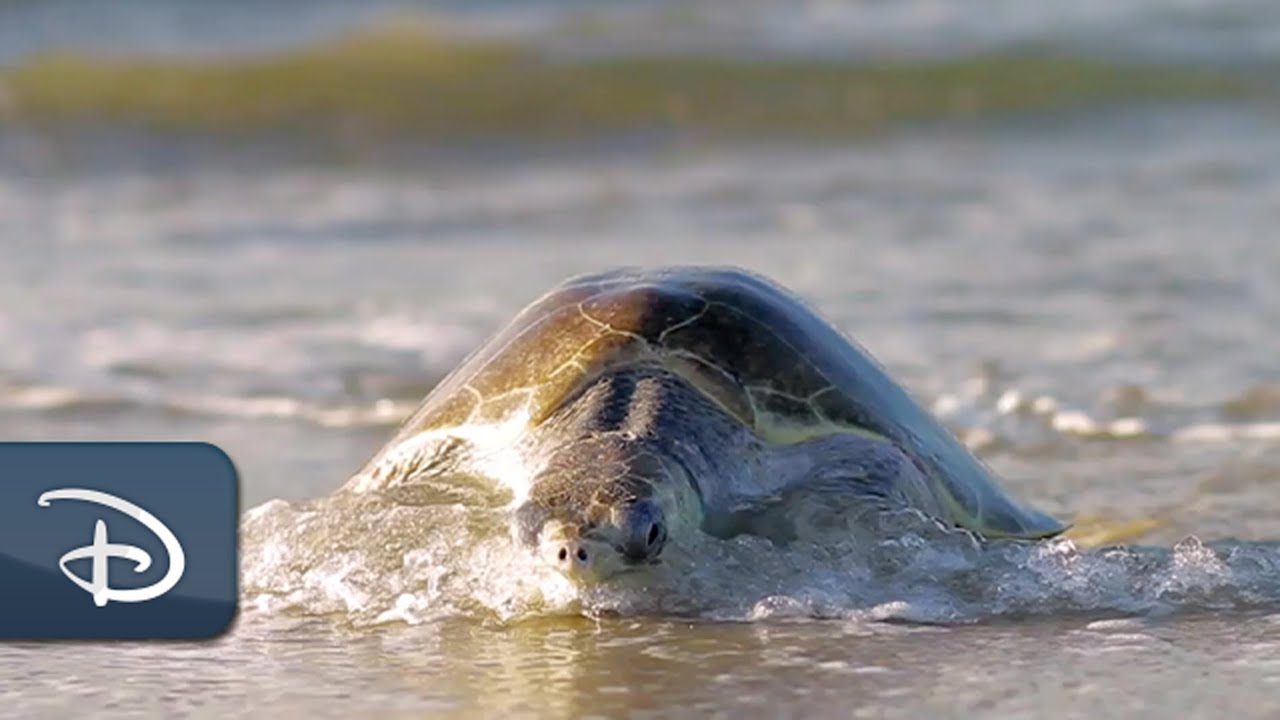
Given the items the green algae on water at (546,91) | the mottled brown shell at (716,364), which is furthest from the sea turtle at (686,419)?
the green algae on water at (546,91)

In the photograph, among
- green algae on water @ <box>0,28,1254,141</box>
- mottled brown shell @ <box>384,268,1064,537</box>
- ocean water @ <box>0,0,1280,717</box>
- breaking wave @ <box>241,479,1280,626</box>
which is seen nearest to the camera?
ocean water @ <box>0,0,1280,717</box>

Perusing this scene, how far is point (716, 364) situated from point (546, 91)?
9.09 metres

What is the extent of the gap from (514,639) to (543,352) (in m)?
0.60

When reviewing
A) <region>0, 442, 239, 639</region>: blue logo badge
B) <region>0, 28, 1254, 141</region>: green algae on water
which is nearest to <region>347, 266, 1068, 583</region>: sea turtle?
<region>0, 442, 239, 639</region>: blue logo badge

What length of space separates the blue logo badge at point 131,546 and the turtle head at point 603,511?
0.44 metres

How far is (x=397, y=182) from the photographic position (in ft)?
34.5

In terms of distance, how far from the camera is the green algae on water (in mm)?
11758

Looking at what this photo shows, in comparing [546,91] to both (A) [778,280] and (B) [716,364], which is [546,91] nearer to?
(A) [778,280]

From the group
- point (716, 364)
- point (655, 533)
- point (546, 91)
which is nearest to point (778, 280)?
point (716, 364)

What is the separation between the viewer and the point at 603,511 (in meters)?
2.95

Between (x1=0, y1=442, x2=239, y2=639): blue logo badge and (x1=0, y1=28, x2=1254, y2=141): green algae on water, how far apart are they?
337 inches

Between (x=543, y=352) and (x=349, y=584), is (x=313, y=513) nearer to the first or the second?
(x=349, y=584)

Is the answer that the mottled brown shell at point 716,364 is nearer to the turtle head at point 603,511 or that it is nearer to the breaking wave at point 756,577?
the breaking wave at point 756,577

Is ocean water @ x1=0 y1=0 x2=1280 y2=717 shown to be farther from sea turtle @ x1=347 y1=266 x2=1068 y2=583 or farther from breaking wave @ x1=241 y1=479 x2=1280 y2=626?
sea turtle @ x1=347 y1=266 x2=1068 y2=583
